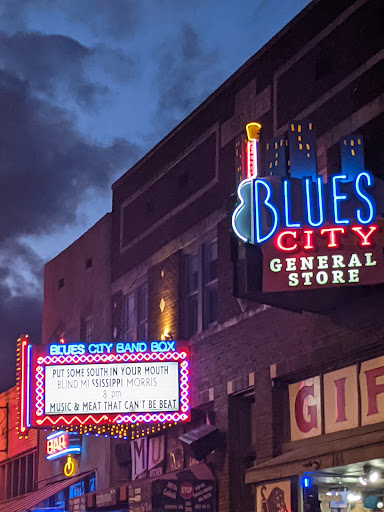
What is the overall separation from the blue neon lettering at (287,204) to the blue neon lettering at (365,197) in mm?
1011

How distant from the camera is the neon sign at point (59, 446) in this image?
89.6 ft

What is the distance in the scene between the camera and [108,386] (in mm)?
21766

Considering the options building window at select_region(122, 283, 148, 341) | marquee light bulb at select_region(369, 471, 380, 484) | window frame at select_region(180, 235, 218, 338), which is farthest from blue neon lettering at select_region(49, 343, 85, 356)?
marquee light bulb at select_region(369, 471, 380, 484)

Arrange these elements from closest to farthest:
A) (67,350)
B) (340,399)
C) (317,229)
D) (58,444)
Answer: (317,229)
(340,399)
(67,350)
(58,444)

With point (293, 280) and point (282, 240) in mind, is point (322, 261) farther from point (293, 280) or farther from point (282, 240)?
point (282, 240)

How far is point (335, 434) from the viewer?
55.5 ft

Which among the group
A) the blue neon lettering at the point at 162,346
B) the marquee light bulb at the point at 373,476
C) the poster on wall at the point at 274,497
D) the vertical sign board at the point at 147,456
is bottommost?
the poster on wall at the point at 274,497

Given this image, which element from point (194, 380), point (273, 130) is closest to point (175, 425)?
point (194, 380)

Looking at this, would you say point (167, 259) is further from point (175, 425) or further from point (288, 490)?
point (288, 490)

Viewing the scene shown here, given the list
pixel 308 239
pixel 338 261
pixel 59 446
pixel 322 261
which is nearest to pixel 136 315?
pixel 59 446

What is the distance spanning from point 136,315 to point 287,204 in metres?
9.59

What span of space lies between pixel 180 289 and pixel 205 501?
5.19 metres

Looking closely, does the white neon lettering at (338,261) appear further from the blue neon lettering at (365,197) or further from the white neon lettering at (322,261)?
the blue neon lettering at (365,197)

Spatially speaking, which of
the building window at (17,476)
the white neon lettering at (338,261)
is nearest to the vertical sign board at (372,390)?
the white neon lettering at (338,261)
